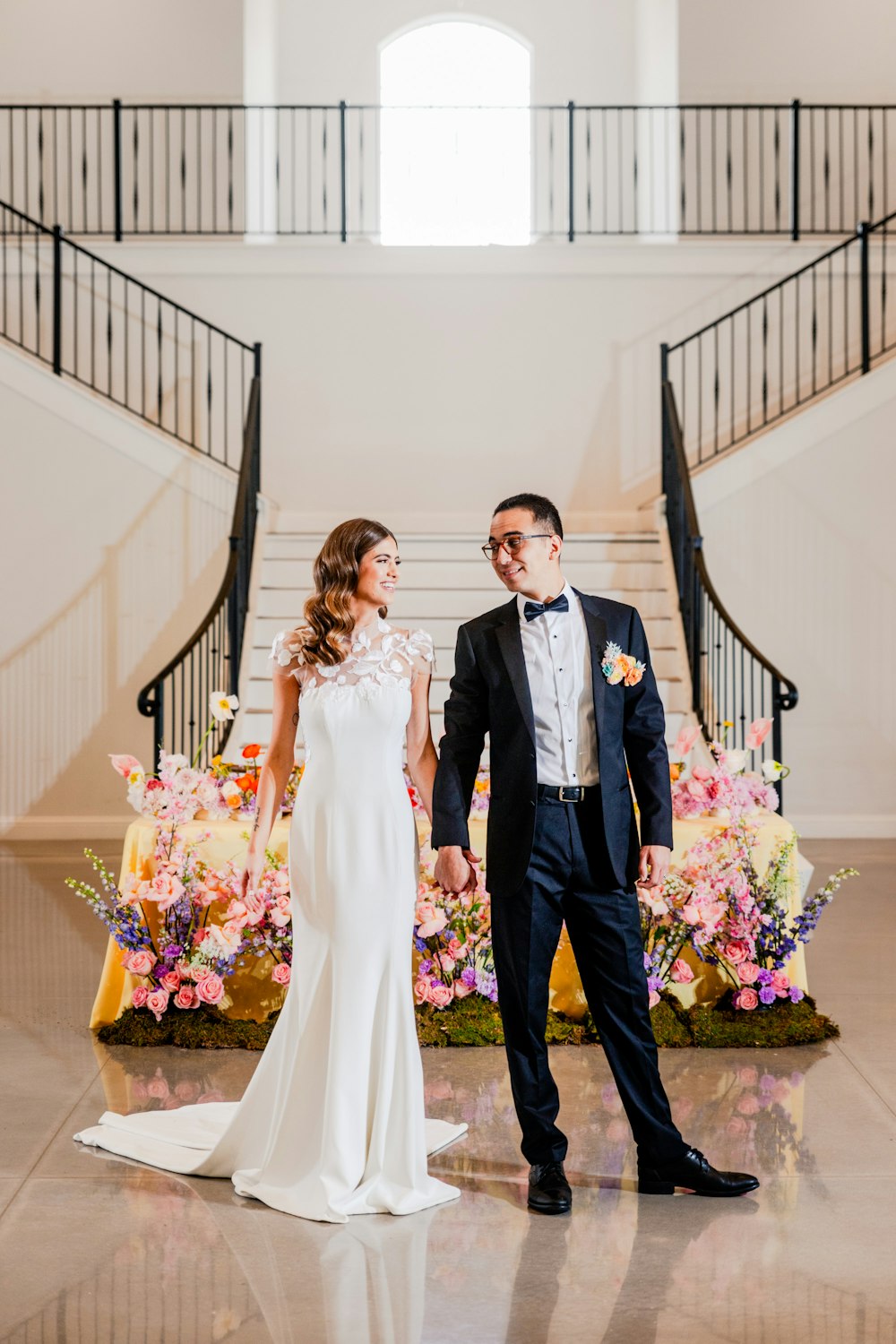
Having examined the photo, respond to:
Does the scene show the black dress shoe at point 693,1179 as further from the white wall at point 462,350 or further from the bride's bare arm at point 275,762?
the white wall at point 462,350

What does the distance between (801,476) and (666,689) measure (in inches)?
79.5

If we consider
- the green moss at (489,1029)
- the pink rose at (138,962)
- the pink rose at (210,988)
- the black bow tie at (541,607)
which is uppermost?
the black bow tie at (541,607)

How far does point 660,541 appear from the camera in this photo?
9.46 m

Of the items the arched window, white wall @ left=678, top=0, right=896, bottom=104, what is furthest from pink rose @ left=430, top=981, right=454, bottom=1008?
white wall @ left=678, top=0, right=896, bottom=104

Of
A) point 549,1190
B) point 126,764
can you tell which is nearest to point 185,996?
point 126,764

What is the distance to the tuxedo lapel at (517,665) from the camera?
326 cm

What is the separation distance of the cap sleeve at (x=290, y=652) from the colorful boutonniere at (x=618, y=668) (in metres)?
0.79

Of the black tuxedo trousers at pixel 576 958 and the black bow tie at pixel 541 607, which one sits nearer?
the black tuxedo trousers at pixel 576 958

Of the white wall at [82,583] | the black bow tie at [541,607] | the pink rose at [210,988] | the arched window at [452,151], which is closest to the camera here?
the black bow tie at [541,607]

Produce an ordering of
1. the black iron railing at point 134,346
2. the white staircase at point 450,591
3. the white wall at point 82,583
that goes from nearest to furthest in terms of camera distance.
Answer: the white staircase at point 450,591
the white wall at point 82,583
the black iron railing at point 134,346

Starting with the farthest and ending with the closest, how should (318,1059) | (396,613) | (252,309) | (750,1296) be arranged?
(252,309), (396,613), (318,1059), (750,1296)

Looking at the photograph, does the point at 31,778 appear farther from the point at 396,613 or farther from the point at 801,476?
the point at 801,476

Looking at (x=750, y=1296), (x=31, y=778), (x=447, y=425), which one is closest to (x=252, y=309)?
(x=447, y=425)

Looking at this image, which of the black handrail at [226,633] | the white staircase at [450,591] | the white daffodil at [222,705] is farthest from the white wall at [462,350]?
the white daffodil at [222,705]
